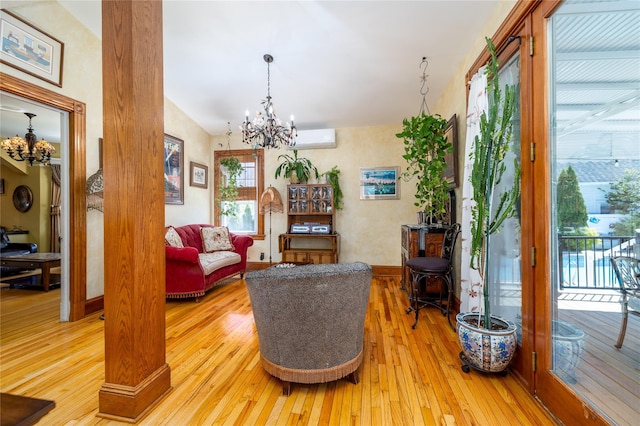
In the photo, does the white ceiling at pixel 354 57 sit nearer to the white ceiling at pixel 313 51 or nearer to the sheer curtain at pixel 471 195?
the white ceiling at pixel 313 51

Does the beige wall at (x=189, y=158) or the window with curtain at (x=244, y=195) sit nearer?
the beige wall at (x=189, y=158)

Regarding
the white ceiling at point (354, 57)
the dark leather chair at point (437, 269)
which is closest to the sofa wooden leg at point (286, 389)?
the dark leather chair at point (437, 269)

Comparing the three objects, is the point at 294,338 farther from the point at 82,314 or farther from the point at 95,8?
the point at 95,8

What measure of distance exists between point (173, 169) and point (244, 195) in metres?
1.33

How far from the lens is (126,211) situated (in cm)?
151

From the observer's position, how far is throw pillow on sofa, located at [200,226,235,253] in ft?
14.4

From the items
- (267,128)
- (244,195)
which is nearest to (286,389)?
(267,128)

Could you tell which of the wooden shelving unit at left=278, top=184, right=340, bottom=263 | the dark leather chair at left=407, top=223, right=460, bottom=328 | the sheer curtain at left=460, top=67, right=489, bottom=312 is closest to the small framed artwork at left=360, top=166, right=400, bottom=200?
the wooden shelving unit at left=278, top=184, right=340, bottom=263

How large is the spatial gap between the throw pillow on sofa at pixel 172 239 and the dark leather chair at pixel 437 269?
9.99 feet

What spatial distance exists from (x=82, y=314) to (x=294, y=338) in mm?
2822

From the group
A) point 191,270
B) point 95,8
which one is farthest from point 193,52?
point 191,270

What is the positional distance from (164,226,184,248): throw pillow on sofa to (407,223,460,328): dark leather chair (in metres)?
3.04

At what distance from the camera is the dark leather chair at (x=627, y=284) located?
1.16 meters

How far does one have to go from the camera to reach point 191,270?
349 cm
